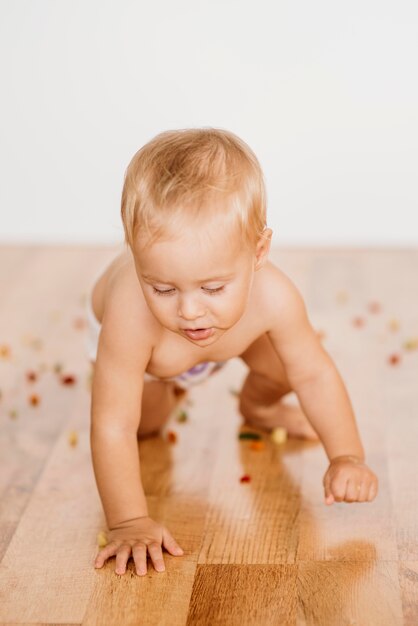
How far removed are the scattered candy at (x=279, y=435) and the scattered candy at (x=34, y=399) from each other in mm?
507

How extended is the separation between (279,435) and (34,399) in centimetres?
53

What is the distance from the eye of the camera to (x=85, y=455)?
1.97 m

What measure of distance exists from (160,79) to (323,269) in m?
0.99

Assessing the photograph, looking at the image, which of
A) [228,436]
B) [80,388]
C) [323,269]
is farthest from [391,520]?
[323,269]

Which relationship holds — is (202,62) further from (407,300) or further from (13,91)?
(407,300)

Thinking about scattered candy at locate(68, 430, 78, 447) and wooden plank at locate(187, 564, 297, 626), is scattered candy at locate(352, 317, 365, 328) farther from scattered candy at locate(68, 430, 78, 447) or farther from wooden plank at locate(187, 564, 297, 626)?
wooden plank at locate(187, 564, 297, 626)

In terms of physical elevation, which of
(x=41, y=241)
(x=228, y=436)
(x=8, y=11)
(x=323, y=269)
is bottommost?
(x=41, y=241)

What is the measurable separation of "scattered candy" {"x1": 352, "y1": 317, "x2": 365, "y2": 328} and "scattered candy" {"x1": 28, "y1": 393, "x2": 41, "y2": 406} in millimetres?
809

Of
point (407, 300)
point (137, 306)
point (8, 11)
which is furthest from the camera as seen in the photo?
point (8, 11)

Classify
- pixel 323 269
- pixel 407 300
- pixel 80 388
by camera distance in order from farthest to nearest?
pixel 323 269 < pixel 407 300 < pixel 80 388

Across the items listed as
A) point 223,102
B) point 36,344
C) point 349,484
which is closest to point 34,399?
point 36,344

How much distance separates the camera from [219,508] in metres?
1.77

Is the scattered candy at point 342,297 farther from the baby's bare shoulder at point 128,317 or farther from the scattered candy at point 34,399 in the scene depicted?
the baby's bare shoulder at point 128,317

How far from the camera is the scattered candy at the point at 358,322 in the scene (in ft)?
8.51
